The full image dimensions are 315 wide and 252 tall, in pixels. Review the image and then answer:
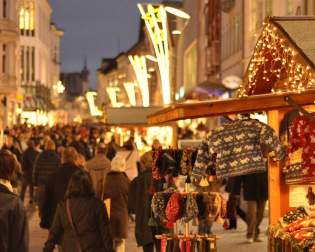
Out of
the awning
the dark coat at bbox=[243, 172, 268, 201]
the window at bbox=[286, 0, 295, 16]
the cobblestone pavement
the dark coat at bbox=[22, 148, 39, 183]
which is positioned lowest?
the cobblestone pavement

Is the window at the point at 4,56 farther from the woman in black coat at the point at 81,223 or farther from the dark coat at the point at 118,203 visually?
the woman in black coat at the point at 81,223

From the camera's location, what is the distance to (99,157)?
1636cm

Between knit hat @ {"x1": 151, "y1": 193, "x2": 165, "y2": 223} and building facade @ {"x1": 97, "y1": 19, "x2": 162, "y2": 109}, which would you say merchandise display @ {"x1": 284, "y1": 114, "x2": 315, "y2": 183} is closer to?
knit hat @ {"x1": 151, "y1": 193, "x2": 165, "y2": 223}

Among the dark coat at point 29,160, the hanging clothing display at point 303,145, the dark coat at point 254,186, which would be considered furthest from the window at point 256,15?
the hanging clothing display at point 303,145

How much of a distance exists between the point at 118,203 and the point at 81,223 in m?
2.97

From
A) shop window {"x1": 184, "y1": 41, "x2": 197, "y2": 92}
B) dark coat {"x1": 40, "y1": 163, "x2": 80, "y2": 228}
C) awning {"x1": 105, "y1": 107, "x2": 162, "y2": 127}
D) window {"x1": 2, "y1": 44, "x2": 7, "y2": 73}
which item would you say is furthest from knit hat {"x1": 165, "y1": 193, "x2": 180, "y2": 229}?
window {"x1": 2, "y1": 44, "x2": 7, "y2": 73}

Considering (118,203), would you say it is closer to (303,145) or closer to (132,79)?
(303,145)

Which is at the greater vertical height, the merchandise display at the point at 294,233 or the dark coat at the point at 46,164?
the dark coat at the point at 46,164

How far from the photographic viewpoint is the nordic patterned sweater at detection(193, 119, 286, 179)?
378 inches

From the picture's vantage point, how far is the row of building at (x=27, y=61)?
56.0 m

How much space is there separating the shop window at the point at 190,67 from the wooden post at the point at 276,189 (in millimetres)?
46813

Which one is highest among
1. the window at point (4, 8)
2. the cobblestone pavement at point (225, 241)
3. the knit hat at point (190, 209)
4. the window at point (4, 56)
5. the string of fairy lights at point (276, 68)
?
the window at point (4, 8)

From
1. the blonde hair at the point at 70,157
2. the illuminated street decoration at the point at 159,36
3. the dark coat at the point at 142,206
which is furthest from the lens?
the illuminated street decoration at the point at 159,36

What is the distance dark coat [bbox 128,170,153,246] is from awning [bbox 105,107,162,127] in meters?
15.4
